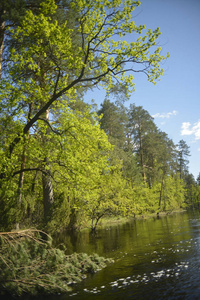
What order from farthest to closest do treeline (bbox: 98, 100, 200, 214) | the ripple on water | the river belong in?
treeline (bbox: 98, 100, 200, 214)
the ripple on water
the river

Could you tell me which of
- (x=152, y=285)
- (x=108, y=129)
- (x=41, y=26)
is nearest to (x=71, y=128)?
(x=41, y=26)

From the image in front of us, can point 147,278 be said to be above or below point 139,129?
below

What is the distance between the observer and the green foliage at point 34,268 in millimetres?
5660

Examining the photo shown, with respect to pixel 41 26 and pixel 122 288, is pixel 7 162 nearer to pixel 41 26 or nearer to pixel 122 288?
pixel 41 26

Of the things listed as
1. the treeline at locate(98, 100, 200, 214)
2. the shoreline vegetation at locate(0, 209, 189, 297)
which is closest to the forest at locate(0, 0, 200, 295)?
the shoreline vegetation at locate(0, 209, 189, 297)

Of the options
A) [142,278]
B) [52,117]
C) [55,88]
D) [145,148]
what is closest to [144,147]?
[145,148]

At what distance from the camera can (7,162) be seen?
1041cm

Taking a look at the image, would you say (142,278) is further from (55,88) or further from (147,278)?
(55,88)

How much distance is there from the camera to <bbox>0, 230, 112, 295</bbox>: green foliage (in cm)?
566

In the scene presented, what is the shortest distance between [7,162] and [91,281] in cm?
626

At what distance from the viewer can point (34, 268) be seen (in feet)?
20.1

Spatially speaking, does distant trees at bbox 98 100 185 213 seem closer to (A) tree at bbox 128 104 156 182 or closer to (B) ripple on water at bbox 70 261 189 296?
(A) tree at bbox 128 104 156 182

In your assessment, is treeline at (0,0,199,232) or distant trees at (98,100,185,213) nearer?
treeline at (0,0,199,232)

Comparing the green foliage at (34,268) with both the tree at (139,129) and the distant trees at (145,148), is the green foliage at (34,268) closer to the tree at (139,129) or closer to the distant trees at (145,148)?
the distant trees at (145,148)
